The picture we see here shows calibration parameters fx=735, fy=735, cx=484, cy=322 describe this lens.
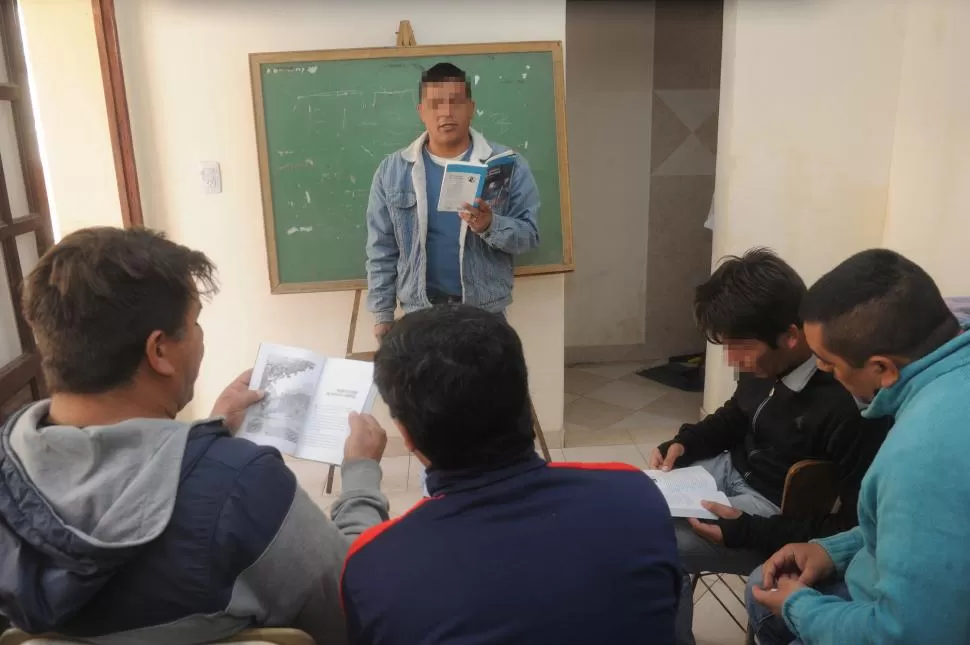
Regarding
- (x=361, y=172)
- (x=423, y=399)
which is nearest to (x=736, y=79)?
(x=361, y=172)

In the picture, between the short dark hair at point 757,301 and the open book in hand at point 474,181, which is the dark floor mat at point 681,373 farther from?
the short dark hair at point 757,301

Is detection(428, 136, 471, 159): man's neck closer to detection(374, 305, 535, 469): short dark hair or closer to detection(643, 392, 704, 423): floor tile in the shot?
detection(374, 305, 535, 469): short dark hair

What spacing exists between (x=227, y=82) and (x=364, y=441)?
2.19 metres

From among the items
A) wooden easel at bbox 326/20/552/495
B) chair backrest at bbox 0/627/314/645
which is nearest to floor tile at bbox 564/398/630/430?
wooden easel at bbox 326/20/552/495

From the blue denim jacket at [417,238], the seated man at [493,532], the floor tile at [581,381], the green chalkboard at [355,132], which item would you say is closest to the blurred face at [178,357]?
the seated man at [493,532]

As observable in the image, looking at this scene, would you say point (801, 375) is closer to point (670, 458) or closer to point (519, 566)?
point (670, 458)

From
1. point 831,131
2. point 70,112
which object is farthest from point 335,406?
point 831,131

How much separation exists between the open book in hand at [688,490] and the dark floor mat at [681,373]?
7.84 ft

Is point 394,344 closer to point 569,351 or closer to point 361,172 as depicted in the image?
point 361,172

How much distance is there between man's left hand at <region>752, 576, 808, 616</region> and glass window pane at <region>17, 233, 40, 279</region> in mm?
2157

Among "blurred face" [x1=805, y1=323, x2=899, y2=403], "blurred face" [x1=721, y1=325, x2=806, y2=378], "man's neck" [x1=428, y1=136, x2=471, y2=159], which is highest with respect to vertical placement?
"man's neck" [x1=428, y1=136, x2=471, y2=159]

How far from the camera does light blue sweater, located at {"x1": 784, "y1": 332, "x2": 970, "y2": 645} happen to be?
1.00 meters

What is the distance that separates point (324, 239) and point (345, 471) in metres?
1.88

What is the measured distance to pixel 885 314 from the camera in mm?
1175
